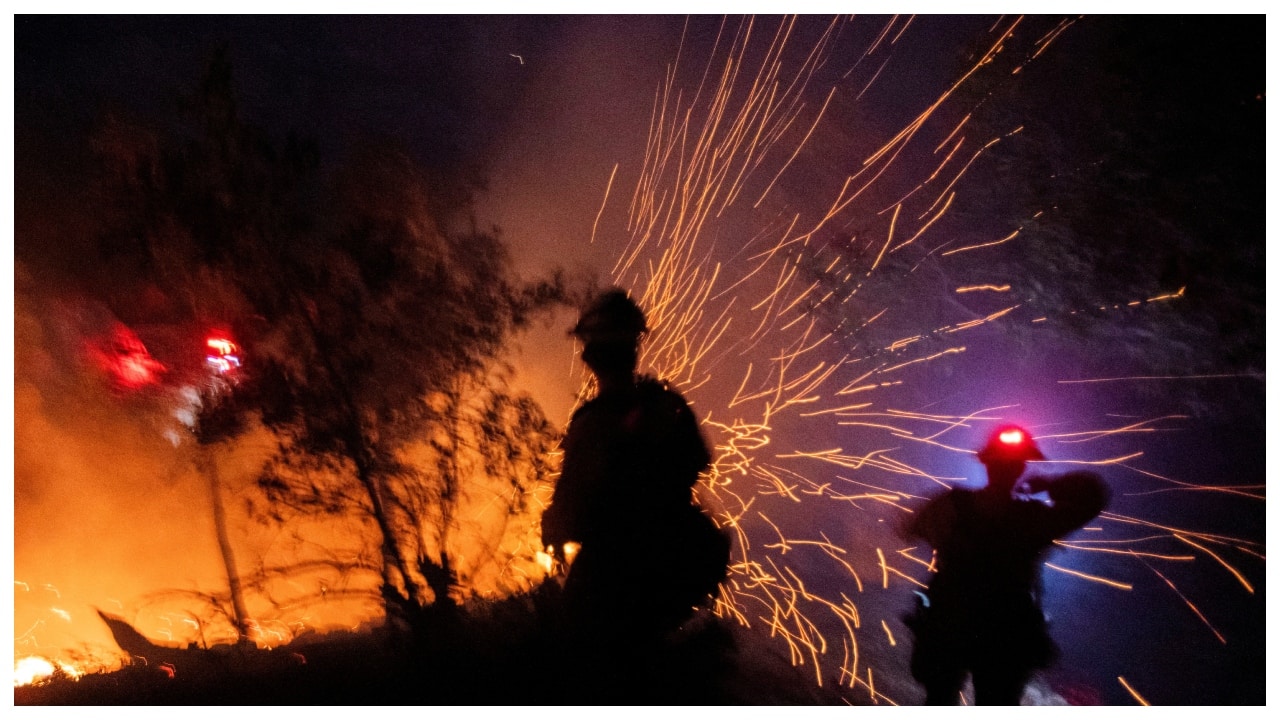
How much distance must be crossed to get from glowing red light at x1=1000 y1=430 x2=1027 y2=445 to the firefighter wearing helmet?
87 cm

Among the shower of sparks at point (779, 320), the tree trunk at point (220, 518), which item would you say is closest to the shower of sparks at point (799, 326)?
the shower of sparks at point (779, 320)

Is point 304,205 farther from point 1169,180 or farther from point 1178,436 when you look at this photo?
point 1178,436

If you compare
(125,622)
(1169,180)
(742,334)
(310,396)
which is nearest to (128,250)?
(310,396)

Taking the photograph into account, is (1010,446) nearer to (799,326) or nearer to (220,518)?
(799,326)

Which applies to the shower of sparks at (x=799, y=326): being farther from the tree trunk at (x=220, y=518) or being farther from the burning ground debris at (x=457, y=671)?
the tree trunk at (x=220, y=518)

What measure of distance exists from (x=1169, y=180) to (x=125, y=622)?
3.44 metres

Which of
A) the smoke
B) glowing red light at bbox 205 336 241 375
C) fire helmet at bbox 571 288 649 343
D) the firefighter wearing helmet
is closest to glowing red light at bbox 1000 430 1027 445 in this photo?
the firefighter wearing helmet

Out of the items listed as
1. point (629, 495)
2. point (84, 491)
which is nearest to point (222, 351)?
point (84, 491)

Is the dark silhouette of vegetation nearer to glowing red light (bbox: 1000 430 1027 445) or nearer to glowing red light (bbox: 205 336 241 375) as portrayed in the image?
glowing red light (bbox: 205 336 241 375)

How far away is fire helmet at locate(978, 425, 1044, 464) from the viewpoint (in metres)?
1.59

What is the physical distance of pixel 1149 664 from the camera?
1.59 metres

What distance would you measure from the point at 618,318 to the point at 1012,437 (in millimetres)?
1211

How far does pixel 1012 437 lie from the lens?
62.9 inches

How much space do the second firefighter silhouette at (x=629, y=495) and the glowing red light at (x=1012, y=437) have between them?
34.3 inches
